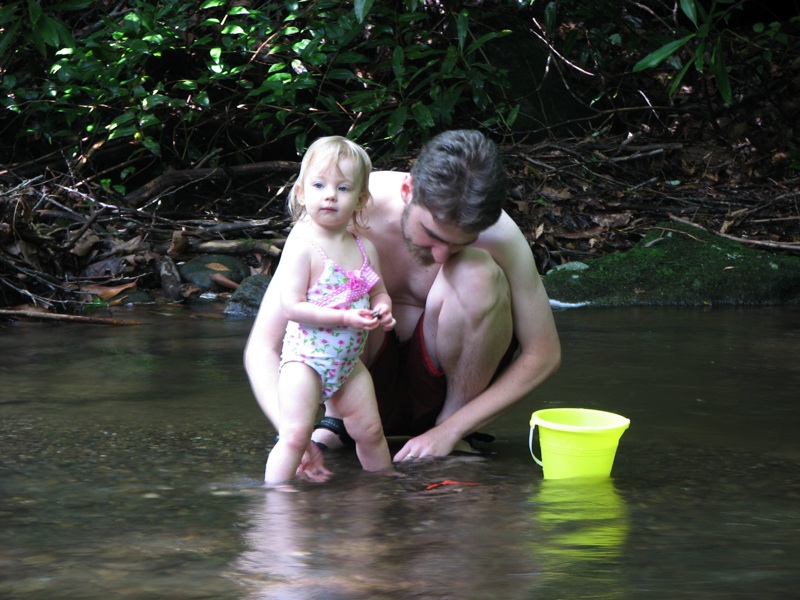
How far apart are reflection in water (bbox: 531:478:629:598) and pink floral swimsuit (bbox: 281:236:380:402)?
0.58 m

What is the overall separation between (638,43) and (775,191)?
1.59m

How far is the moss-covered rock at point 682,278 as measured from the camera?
21.1 ft

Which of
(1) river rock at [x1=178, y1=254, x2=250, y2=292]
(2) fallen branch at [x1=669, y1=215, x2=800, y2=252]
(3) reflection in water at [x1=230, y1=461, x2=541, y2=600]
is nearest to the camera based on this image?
(3) reflection in water at [x1=230, y1=461, x2=541, y2=600]

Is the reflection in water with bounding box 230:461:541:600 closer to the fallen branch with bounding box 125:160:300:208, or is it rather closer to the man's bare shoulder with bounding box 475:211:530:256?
the man's bare shoulder with bounding box 475:211:530:256

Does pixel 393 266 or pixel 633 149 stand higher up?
pixel 633 149

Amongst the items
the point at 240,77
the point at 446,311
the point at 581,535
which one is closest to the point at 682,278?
the point at 240,77

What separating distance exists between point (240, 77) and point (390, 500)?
597cm

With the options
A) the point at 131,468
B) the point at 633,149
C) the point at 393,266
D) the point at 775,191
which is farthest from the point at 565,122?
the point at 131,468

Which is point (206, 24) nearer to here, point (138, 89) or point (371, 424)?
point (138, 89)

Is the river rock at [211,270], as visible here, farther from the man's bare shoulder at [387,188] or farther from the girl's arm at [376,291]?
the girl's arm at [376,291]

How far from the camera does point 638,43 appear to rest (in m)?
8.42

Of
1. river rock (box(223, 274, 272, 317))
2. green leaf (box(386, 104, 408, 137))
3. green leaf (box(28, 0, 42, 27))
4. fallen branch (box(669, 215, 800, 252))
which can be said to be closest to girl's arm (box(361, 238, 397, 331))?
river rock (box(223, 274, 272, 317))

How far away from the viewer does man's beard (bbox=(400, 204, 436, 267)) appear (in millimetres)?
2852

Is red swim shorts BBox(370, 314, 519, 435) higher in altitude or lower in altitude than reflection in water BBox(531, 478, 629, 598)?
higher
